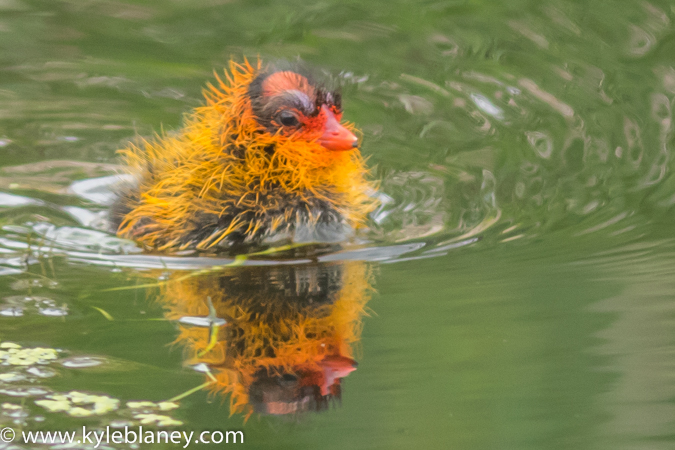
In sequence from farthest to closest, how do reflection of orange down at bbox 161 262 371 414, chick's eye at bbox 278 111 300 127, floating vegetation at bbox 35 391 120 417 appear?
chick's eye at bbox 278 111 300 127
reflection of orange down at bbox 161 262 371 414
floating vegetation at bbox 35 391 120 417

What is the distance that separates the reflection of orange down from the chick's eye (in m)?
0.67

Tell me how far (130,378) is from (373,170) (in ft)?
8.99

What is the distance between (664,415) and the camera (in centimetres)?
270

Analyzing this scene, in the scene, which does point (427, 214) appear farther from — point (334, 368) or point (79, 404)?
point (79, 404)

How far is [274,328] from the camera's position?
11.0 ft

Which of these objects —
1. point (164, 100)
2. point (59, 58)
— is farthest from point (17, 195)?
point (59, 58)

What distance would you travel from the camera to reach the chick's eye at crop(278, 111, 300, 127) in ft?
13.8

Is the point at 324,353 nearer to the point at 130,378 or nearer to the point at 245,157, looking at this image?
the point at 130,378

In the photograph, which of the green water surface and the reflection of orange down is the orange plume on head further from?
the reflection of orange down

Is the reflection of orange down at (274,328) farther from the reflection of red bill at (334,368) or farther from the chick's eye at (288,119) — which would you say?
the chick's eye at (288,119)

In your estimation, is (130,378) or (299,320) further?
(299,320)
